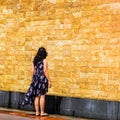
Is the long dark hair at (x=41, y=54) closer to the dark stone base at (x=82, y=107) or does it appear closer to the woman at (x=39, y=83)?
the woman at (x=39, y=83)

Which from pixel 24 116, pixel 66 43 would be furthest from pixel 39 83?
pixel 66 43

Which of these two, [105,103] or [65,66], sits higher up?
[65,66]

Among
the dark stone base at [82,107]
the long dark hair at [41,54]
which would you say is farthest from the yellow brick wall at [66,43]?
the long dark hair at [41,54]

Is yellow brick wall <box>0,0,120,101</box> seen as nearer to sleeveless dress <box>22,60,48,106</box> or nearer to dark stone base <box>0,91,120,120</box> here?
dark stone base <box>0,91,120,120</box>

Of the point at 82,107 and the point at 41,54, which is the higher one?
the point at 41,54

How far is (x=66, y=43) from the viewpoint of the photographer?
11703 millimetres

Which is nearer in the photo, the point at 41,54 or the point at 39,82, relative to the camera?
the point at 41,54

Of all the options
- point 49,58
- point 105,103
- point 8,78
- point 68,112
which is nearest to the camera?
point 105,103

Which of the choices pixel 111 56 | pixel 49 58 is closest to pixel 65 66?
pixel 49 58

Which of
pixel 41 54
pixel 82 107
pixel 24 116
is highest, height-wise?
pixel 41 54

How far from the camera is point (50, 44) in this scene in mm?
12102

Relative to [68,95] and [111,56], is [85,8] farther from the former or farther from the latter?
[68,95]

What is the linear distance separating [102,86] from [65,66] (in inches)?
50.9

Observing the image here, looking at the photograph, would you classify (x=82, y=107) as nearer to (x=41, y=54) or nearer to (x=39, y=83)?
(x=39, y=83)
